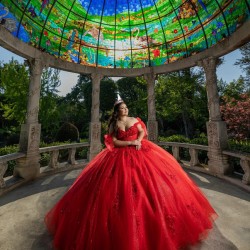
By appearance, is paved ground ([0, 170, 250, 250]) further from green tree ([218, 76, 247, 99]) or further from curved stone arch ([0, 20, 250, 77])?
green tree ([218, 76, 247, 99])

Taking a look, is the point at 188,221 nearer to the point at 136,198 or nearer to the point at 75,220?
the point at 136,198

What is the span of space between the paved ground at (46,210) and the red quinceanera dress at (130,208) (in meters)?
0.33

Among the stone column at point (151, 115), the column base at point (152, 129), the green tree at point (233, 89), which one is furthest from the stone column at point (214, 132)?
the green tree at point (233, 89)

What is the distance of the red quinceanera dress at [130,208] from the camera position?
233 centimetres

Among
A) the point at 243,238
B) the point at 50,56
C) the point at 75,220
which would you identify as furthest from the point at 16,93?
the point at 243,238

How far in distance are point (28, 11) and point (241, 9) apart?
8630 millimetres

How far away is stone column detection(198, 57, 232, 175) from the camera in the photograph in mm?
7203

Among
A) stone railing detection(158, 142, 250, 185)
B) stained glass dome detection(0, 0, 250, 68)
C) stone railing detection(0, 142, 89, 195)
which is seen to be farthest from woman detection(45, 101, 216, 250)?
stained glass dome detection(0, 0, 250, 68)

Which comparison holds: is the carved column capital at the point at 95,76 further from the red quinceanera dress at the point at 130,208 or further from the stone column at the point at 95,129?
the red quinceanera dress at the point at 130,208

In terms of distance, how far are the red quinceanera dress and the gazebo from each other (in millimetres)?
4149

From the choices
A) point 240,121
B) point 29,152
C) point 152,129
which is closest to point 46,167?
point 29,152

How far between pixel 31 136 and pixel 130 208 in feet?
21.1

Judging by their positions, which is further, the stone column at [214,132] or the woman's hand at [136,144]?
the stone column at [214,132]

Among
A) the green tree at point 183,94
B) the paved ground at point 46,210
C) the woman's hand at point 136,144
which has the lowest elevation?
the paved ground at point 46,210
